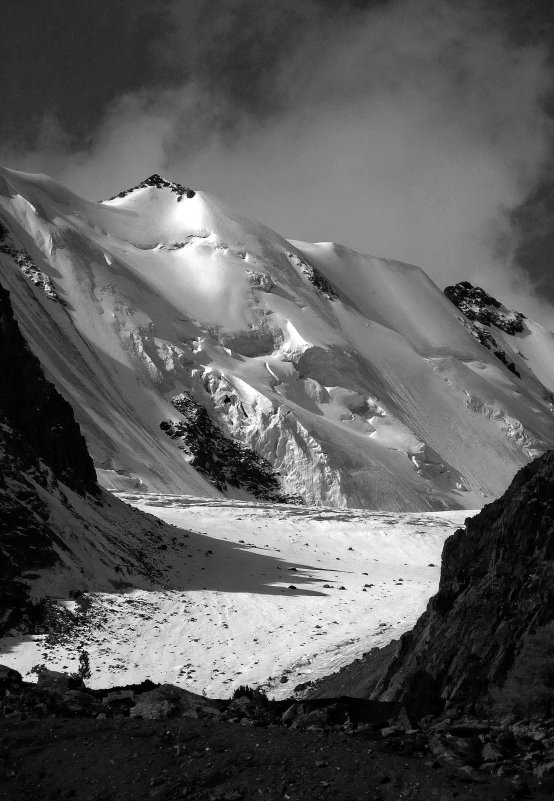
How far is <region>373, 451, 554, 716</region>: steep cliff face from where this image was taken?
1268 cm

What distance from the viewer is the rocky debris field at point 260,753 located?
374 inches

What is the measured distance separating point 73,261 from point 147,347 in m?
20.8

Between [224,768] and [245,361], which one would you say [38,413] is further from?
[245,361]

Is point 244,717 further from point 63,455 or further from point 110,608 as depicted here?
point 63,455

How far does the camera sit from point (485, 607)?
13578 mm

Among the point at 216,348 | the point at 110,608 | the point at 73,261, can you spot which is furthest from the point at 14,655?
the point at 73,261

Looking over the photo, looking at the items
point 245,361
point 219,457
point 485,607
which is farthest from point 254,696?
point 245,361

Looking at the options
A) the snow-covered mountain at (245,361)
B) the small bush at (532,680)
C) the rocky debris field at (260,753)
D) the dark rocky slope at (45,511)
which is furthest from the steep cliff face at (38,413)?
the small bush at (532,680)

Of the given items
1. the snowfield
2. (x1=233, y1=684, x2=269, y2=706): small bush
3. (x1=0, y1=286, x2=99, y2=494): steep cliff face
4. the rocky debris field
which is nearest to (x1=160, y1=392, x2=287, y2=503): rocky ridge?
the snowfield

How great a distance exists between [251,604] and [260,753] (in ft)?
57.1

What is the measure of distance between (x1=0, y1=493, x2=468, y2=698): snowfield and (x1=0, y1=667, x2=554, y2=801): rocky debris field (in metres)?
6.38

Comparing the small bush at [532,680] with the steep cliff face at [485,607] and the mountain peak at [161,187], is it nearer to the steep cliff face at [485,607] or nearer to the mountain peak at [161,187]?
the steep cliff face at [485,607]

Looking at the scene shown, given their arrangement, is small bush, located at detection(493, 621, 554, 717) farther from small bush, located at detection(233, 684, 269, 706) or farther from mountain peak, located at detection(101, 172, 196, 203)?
mountain peak, located at detection(101, 172, 196, 203)

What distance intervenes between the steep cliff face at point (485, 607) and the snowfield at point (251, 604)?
208 inches
